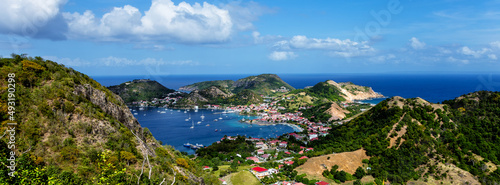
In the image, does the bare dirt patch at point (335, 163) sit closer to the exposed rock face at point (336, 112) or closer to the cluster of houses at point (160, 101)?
the exposed rock face at point (336, 112)

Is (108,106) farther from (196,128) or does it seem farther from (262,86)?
(262,86)

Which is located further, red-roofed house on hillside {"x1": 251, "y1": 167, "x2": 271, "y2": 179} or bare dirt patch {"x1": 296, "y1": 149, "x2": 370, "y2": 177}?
bare dirt patch {"x1": 296, "y1": 149, "x2": 370, "y2": 177}

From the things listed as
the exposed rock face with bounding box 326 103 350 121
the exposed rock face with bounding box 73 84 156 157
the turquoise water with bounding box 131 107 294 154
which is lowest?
the turquoise water with bounding box 131 107 294 154

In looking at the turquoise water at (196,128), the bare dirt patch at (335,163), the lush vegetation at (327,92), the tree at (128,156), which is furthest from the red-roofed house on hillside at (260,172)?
the lush vegetation at (327,92)

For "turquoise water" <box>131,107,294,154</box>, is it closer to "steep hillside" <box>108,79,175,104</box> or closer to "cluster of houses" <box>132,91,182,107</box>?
"cluster of houses" <box>132,91,182,107</box>

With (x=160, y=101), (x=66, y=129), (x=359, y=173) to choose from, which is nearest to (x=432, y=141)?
(x=359, y=173)

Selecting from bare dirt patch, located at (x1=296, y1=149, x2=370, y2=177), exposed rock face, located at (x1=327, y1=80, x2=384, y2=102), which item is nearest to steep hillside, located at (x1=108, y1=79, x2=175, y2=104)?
exposed rock face, located at (x1=327, y1=80, x2=384, y2=102)

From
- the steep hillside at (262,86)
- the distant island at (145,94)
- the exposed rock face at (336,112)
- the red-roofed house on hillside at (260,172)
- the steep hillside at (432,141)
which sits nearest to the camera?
the steep hillside at (432,141)
